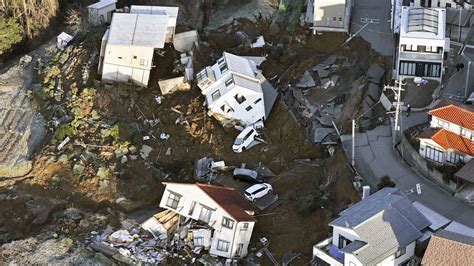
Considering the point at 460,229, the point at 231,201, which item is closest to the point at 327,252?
the point at 460,229

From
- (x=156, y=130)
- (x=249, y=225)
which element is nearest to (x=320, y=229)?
(x=249, y=225)

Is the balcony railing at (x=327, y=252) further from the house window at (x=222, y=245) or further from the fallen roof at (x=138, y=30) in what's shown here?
the fallen roof at (x=138, y=30)

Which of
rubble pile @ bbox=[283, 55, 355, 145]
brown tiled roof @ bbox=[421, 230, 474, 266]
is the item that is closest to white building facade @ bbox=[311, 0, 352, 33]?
rubble pile @ bbox=[283, 55, 355, 145]

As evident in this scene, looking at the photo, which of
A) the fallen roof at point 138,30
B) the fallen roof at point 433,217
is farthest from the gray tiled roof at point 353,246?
the fallen roof at point 138,30

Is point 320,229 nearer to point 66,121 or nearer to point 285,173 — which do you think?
point 285,173

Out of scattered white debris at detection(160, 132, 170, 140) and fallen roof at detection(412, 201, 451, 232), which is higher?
scattered white debris at detection(160, 132, 170, 140)

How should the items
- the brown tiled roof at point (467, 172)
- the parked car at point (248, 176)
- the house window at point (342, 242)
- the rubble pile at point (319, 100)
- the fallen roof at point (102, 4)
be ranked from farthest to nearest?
the fallen roof at point (102, 4) < the rubble pile at point (319, 100) < the parked car at point (248, 176) < the brown tiled roof at point (467, 172) < the house window at point (342, 242)

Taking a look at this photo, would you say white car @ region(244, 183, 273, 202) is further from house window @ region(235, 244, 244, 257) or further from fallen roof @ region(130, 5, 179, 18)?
fallen roof @ region(130, 5, 179, 18)
